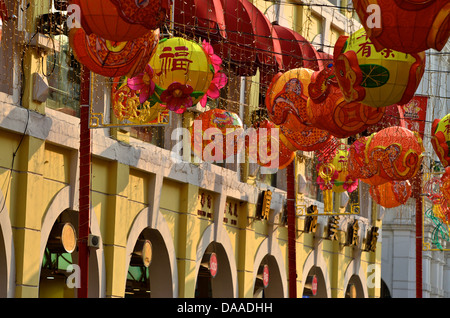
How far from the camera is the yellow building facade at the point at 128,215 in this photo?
1620cm

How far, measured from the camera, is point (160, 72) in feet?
44.7

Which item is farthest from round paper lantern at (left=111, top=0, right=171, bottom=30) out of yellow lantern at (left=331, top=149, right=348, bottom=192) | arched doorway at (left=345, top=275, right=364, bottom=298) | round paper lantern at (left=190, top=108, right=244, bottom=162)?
arched doorway at (left=345, top=275, right=364, bottom=298)

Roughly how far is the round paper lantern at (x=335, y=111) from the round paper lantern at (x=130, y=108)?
9.87 ft

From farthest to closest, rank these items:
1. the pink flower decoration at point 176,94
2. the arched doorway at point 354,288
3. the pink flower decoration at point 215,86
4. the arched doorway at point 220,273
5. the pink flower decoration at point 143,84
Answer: the arched doorway at point 354,288 → the arched doorway at point 220,273 → the pink flower decoration at point 215,86 → the pink flower decoration at point 176,94 → the pink flower decoration at point 143,84

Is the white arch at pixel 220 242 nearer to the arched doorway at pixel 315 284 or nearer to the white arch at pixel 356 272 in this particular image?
the arched doorway at pixel 315 284

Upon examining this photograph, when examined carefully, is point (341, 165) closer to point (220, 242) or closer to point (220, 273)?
point (220, 242)

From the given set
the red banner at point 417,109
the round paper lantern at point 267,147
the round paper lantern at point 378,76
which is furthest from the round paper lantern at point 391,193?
the round paper lantern at point 378,76

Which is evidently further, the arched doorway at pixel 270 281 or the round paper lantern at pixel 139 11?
the arched doorway at pixel 270 281

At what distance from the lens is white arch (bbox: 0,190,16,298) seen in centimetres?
1580

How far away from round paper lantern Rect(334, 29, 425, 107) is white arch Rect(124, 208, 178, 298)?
809cm

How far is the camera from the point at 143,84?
534 inches

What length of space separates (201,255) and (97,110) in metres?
4.75

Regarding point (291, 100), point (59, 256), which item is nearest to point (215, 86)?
point (291, 100)

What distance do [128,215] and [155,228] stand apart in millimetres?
927
